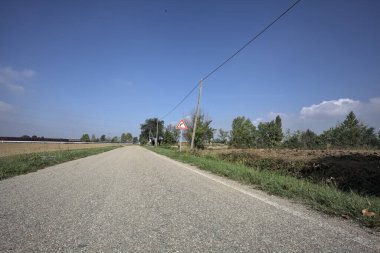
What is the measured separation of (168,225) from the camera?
4.05 meters

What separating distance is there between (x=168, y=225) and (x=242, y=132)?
65956mm

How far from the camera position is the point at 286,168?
13.3m

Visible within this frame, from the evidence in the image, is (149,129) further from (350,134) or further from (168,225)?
(168,225)

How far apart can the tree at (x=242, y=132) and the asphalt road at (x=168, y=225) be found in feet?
185

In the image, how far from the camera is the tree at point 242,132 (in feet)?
218

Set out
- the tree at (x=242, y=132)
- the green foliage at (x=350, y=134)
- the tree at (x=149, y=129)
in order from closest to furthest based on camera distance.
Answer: the green foliage at (x=350, y=134)
the tree at (x=242, y=132)
the tree at (x=149, y=129)

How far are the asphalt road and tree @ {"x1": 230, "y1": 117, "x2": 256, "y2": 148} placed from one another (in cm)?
5636

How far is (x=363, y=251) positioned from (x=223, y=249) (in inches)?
58.1

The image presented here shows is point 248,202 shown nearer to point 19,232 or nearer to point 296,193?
point 296,193

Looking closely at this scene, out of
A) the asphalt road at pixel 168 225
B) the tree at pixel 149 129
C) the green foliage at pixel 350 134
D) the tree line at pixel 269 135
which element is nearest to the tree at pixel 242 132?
the tree line at pixel 269 135

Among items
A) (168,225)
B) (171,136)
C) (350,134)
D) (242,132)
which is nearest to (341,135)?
(350,134)

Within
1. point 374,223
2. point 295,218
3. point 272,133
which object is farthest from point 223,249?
point 272,133

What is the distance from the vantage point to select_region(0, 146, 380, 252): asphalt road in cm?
324

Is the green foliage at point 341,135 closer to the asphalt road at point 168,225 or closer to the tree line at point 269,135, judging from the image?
the tree line at point 269,135
